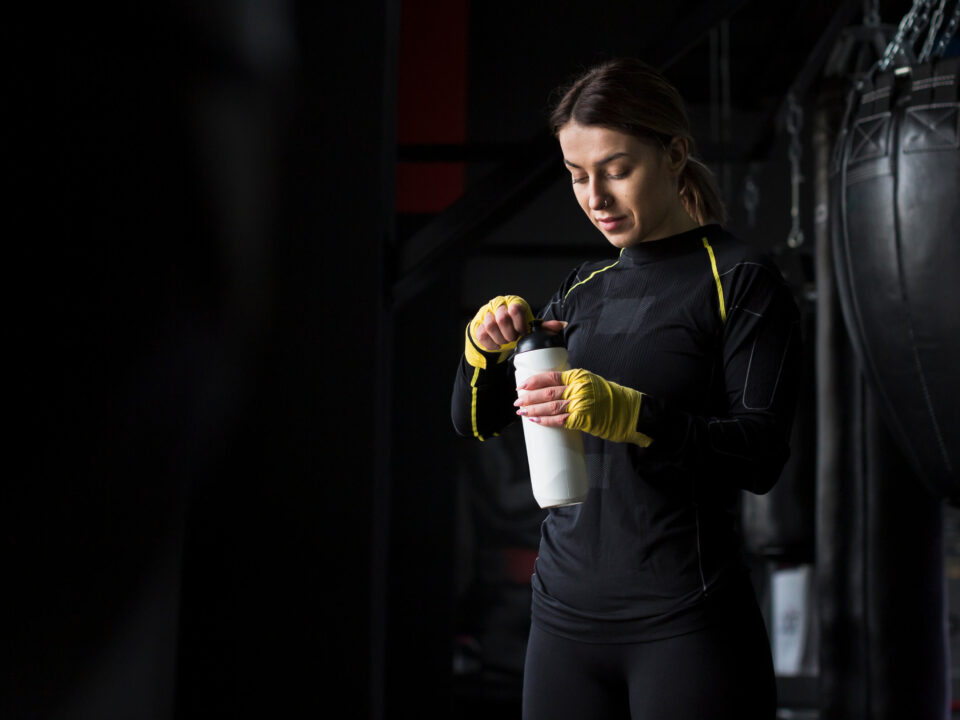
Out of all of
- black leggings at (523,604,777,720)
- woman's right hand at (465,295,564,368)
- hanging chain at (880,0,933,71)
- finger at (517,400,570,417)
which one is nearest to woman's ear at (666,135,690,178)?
woman's right hand at (465,295,564,368)

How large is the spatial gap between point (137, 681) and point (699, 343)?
3.89ft

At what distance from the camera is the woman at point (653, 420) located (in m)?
1.10

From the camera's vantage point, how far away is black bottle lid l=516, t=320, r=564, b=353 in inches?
43.8

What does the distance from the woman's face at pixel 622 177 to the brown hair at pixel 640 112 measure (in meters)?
0.01

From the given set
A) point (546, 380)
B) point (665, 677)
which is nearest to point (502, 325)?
point (546, 380)

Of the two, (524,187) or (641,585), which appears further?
(524,187)

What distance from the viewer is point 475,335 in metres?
1.21

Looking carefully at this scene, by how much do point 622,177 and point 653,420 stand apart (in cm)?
30

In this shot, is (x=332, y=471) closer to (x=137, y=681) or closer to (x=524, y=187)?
(x=137, y=681)

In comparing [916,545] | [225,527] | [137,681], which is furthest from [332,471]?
[916,545]

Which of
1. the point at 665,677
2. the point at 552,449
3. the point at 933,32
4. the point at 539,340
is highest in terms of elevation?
the point at 933,32

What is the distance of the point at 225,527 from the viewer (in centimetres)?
211

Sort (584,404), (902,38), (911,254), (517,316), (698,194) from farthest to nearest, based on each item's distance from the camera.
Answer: (902,38)
(911,254)
(698,194)
(517,316)
(584,404)

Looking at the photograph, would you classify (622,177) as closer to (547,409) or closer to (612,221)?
(612,221)
